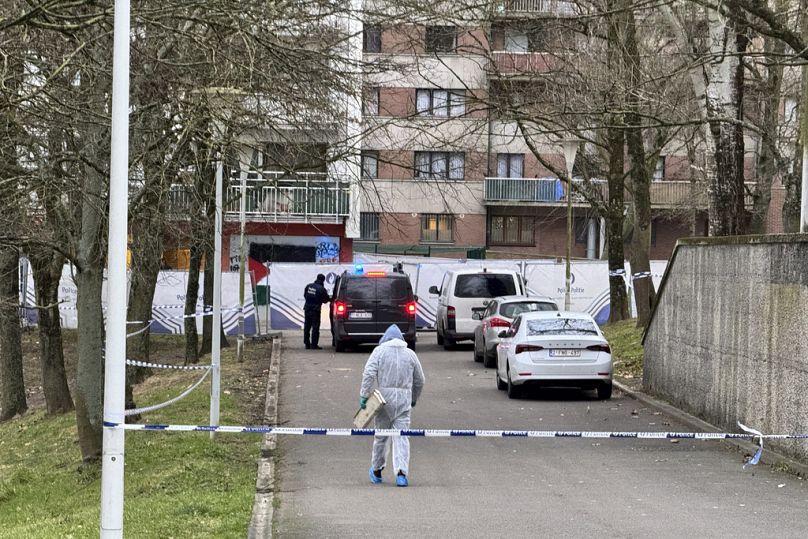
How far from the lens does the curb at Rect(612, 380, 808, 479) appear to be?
12279 millimetres

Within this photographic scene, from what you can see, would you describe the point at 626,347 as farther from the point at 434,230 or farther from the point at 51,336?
the point at 434,230

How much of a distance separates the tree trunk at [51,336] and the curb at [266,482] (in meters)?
3.64

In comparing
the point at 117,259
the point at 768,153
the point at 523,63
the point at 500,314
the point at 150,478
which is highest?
the point at 523,63

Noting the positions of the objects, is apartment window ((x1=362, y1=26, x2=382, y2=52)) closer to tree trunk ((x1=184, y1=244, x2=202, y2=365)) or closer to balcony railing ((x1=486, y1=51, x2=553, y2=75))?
balcony railing ((x1=486, y1=51, x2=553, y2=75))

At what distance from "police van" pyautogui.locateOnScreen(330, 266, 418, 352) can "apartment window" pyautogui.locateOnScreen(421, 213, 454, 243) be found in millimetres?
26140

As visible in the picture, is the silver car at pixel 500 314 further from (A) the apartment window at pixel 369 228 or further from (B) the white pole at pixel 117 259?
(A) the apartment window at pixel 369 228

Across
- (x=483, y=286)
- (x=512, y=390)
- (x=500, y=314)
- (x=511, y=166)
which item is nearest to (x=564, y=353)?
(x=512, y=390)

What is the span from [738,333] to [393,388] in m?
Answer: 5.13

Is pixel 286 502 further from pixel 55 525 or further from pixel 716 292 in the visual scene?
pixel 716 292

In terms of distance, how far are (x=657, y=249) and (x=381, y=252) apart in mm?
13039

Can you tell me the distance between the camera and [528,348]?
19.0m

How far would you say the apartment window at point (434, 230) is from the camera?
5459 cm

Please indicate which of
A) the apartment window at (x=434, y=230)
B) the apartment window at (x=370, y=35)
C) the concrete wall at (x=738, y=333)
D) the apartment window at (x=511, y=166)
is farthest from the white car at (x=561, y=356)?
the apartment window at (x=511, y=166)

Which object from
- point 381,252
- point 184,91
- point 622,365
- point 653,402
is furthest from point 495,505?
point 381,252
